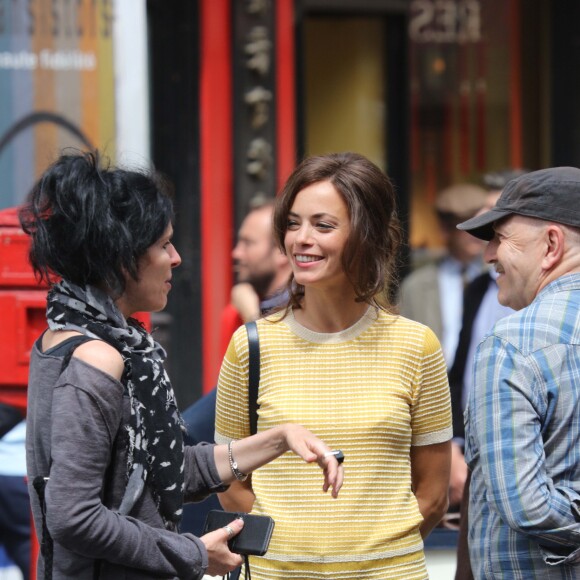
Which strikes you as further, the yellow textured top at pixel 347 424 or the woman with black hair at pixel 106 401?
the yellow textured top at pixel 347 424

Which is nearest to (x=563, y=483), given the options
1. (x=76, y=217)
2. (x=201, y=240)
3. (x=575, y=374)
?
(x=575, y=374)

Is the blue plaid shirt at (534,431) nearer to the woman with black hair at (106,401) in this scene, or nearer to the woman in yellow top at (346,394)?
the woman in yellow top at (346,394)

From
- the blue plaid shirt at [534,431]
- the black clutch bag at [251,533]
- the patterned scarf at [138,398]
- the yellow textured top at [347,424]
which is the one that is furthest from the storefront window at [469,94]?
the patterned scarf at [138,398]

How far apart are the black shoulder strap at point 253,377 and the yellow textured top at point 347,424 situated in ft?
0.05

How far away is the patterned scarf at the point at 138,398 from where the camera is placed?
2.31 meters

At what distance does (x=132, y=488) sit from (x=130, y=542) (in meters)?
0.12

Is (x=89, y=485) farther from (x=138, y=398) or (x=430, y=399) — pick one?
(x=430, y=399)

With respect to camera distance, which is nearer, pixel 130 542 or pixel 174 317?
pixel 130 542

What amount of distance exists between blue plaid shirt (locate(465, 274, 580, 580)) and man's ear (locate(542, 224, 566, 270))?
0.06 m

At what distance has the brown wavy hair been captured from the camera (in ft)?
9.63

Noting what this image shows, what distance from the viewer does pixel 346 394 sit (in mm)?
2836

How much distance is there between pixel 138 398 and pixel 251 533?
43cm

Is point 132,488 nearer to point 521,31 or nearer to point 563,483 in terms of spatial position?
point 563,483

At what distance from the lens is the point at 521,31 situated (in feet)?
26.1
